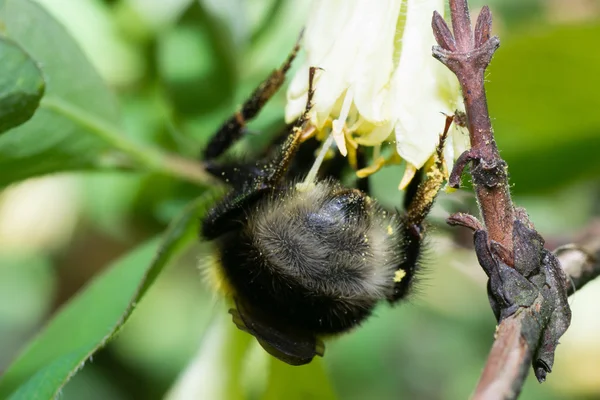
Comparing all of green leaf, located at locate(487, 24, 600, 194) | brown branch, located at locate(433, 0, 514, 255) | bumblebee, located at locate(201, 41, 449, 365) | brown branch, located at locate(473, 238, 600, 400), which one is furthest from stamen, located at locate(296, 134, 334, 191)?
green leaf, located at locate(487, 24, 600, 194)

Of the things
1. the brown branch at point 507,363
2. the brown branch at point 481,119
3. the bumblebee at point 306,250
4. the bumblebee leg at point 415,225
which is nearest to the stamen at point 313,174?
the bumblebee at point 306,250

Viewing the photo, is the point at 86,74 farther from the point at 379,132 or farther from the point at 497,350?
the point at 497,350

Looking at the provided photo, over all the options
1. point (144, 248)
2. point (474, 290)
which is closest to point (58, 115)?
point (144, 248)

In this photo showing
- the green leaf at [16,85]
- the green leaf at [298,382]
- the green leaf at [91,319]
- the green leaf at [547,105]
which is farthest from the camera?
the green leaf at [547,105]

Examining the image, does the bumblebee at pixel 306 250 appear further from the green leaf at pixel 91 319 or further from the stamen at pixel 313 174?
the green leaf at pixel 91 319

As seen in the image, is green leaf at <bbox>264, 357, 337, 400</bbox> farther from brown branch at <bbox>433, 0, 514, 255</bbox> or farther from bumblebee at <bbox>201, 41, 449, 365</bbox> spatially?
brown branch at <bbox>433, 0, 514, 255</bbox>

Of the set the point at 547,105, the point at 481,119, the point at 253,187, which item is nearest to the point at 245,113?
the point at 253,187

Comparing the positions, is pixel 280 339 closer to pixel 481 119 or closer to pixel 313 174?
pixel 313 174
